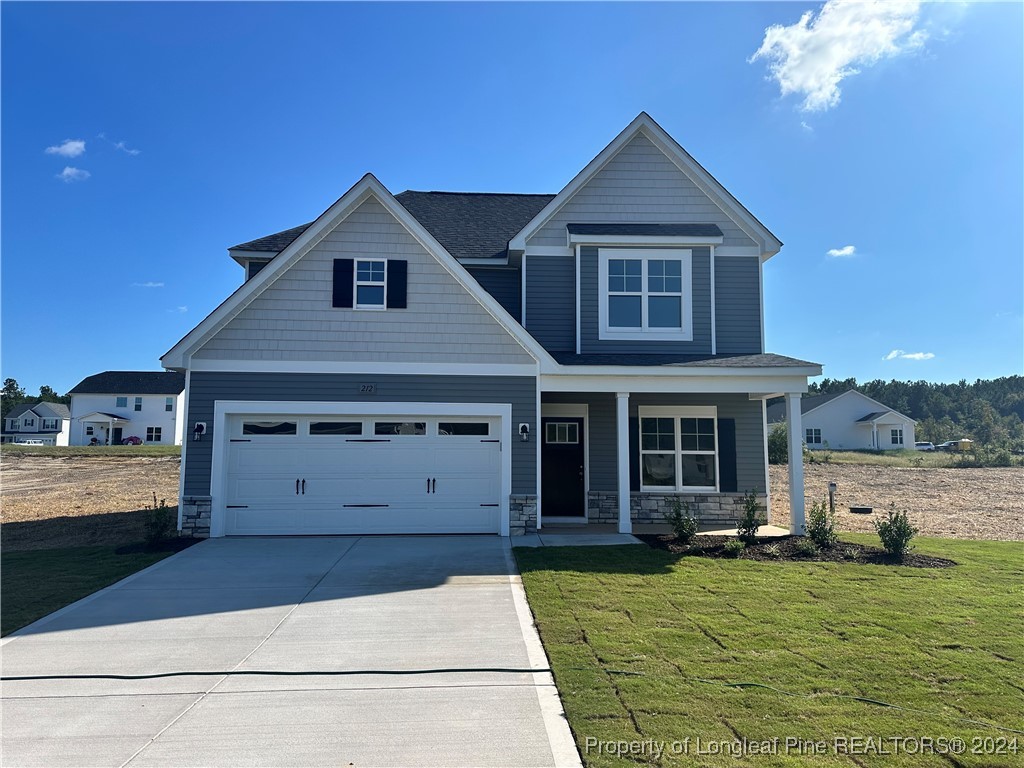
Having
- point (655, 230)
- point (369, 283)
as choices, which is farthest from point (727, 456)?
point (369, 283)

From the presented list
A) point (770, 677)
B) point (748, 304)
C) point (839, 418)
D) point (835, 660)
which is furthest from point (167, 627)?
point (839, 418)

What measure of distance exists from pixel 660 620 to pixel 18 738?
17.6ft

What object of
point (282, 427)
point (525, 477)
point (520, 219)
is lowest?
point (525, 477)

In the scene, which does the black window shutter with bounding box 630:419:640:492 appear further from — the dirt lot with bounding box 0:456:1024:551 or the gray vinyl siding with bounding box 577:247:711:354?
the dirt lot with bounding box 0:456:1024:551

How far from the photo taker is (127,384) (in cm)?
5412

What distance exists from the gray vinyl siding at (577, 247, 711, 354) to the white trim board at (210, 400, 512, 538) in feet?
9.57

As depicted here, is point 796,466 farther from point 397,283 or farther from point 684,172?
point 397,283

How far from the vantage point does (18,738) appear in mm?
4109

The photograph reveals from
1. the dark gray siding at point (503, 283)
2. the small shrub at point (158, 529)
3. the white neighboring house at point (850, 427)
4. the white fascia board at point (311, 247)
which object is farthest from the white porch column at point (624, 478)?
the white neighboring house at point (850, 427)

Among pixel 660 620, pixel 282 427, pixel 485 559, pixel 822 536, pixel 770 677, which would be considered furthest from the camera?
pixel 282 427

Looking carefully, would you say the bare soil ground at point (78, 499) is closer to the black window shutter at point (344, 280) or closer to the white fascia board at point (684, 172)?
the black window shutter at point (344, 280)

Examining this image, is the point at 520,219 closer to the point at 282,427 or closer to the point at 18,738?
the point at 282,427

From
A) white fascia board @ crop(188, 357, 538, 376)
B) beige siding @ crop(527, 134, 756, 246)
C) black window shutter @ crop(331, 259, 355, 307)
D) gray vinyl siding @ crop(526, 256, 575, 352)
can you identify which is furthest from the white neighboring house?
black window shutter @ crop(331, 259, 355, 307)

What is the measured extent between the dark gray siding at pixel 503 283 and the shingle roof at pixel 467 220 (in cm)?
37
